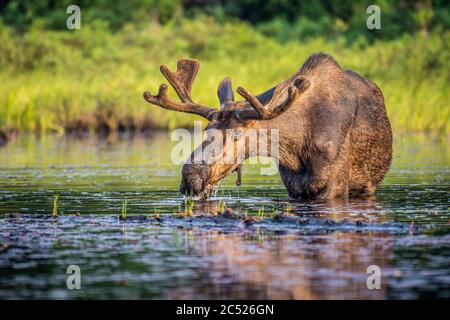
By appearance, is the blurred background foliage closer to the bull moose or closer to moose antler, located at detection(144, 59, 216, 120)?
the bull moose

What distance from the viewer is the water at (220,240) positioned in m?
7.86

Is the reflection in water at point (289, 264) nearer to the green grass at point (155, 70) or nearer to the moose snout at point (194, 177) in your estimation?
the moose snout at point (194, 177)

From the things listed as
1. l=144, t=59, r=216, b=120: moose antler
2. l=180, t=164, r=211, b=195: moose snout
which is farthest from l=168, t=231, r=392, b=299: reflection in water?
l=144, t=59, r=216, b=120: moose antler

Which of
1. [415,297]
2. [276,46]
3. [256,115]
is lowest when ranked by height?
[415,297]

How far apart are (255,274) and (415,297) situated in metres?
1.24

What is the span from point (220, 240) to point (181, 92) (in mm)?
3186

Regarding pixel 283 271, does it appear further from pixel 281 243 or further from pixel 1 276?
pixel 1 276

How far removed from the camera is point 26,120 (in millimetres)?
24672

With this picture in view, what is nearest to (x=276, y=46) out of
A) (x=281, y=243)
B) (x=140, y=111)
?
(x=140, y=111)

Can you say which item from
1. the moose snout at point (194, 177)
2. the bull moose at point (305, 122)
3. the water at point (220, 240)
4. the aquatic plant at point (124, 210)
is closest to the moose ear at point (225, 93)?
the bull moose at point (305, 122)

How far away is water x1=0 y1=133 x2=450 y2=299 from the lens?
7863 millimetres

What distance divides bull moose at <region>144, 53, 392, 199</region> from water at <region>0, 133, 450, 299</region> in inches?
12.2

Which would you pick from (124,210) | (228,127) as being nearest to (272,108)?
(228,127)

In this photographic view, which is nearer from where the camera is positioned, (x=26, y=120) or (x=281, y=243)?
(x=281, y=243)
